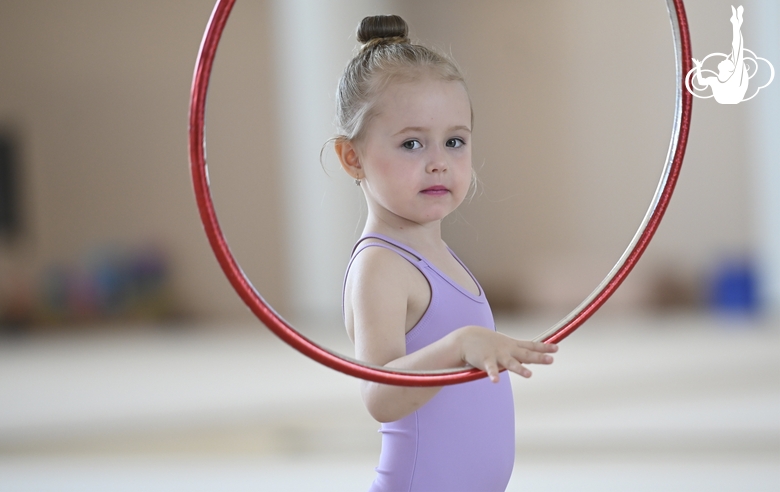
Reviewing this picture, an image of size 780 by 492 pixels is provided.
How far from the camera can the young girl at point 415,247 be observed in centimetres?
68

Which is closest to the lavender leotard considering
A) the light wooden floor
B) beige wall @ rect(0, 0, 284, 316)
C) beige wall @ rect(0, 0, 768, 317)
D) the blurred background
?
the light wooden floor

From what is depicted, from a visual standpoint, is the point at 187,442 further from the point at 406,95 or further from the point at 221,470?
the point at 406,95

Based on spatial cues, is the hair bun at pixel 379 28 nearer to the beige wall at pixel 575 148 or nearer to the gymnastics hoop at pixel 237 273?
the gymnastics hoop at pixel 237 273

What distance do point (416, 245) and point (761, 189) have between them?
289 cm

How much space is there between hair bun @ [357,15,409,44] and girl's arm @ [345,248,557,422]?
0.19m

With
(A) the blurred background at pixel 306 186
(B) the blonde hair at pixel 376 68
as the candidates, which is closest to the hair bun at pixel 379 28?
(B) the blonde hair at pixel 376 68

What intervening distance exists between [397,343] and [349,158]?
6.7 inches

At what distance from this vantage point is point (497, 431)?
720 millimetres

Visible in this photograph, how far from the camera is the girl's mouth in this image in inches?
27.4

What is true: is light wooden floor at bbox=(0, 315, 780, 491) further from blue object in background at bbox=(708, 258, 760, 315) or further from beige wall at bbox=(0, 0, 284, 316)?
beige wall at bbox=(0, 0, 284, 316)

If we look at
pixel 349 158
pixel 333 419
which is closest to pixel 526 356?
pixel 349 158

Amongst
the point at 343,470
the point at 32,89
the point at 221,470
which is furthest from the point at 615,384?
the point at 32,89

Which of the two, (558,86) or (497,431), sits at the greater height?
(558,86)

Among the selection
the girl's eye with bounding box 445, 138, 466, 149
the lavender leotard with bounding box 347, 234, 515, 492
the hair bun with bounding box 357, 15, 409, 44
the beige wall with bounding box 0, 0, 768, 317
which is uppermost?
the beige wall with bounding box 0, 0, 768, 317
